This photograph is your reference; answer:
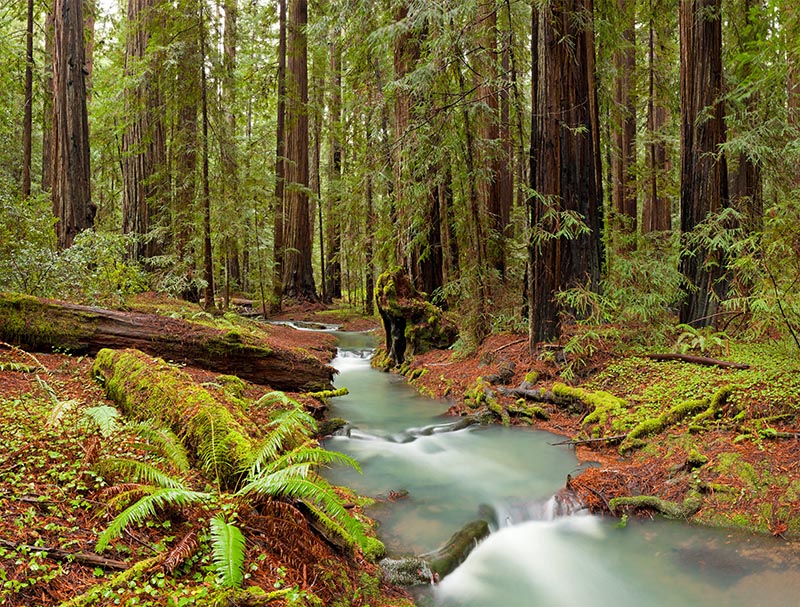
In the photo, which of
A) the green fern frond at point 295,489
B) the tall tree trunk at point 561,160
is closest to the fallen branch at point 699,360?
the tall tree trunk at point 561,160

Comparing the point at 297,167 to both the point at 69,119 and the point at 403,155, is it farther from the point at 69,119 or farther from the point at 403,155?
the point at 403,155

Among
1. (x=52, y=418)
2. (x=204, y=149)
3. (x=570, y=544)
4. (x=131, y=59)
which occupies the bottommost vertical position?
(x=570, y=544)

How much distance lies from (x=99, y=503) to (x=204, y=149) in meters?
10.9

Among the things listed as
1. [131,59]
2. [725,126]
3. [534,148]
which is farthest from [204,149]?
[725,126]

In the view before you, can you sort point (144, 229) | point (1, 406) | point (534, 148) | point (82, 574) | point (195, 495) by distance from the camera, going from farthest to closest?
point (144, 229) < point (534, 148) < point (1, 406) < point (195, 495) < point (82, 574)

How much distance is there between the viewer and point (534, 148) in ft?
26.7

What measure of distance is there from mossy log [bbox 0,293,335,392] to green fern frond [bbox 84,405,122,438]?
113 inches

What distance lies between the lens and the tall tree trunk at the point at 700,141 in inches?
318

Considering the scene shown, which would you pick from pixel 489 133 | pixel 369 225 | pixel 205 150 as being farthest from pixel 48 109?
pixel 489 133

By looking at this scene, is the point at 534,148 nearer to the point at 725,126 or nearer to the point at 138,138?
the point at 725,126

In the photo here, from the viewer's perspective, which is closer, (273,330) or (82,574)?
(82,574)

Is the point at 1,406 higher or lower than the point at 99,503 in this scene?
higher

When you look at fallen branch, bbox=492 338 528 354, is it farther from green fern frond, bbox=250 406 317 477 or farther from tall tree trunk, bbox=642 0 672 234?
tall tree trunk, bbox=642 0 672 234

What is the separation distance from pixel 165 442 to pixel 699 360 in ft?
20.7
